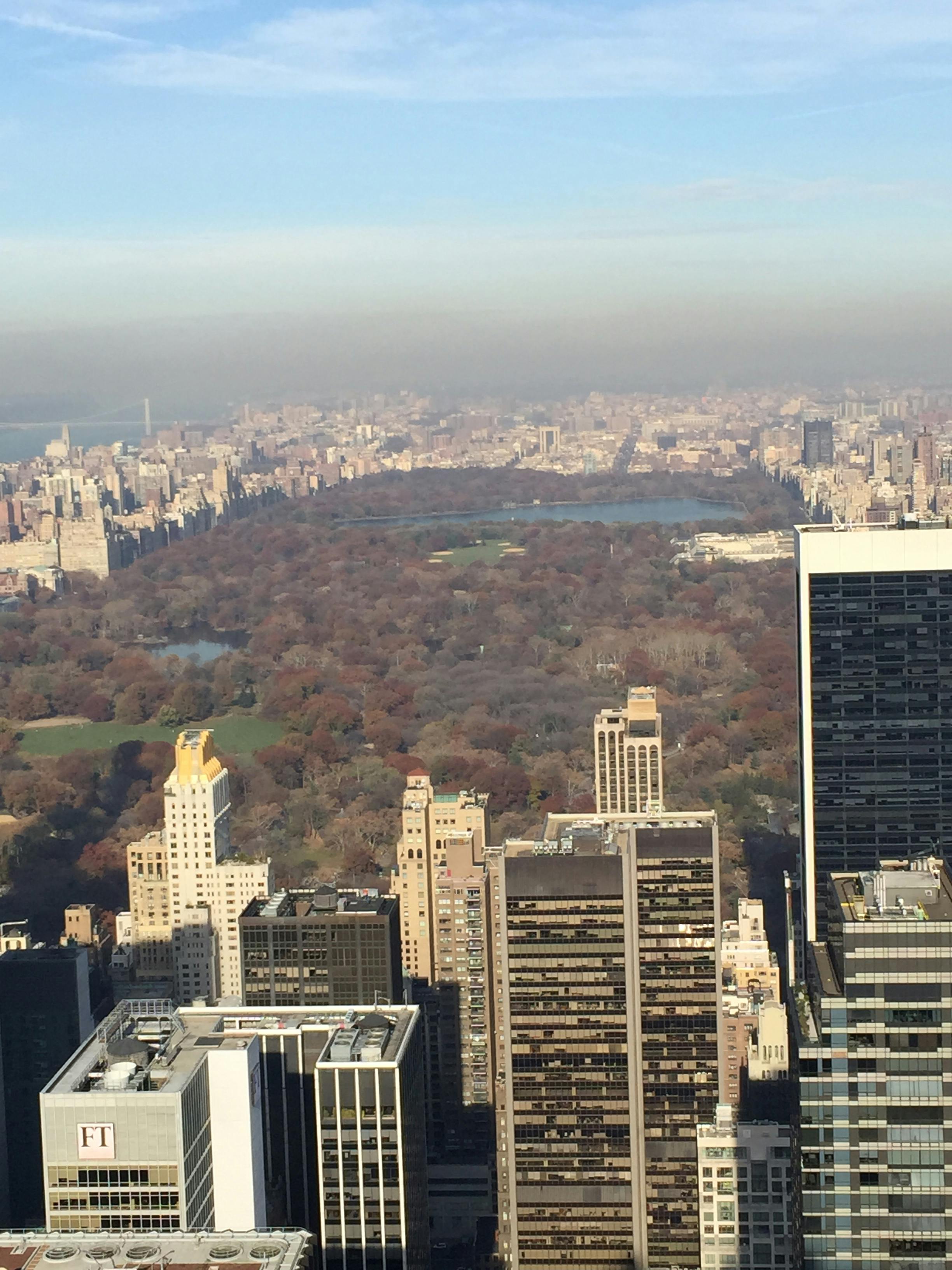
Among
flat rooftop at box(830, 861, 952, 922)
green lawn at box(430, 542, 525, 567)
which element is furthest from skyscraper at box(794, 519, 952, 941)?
green lawn at box(430, 542, 525, 567)

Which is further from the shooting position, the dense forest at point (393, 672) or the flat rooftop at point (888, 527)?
A: the dense forest at point (393, 672)

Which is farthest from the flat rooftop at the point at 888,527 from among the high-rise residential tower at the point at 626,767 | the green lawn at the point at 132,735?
the green lawn at the point at 132,735

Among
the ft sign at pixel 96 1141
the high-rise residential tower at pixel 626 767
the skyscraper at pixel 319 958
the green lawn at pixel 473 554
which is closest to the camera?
Result: the ft sign at pixel 96 1141

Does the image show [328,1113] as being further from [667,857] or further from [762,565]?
[762,565]

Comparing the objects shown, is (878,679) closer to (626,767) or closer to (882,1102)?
(626,767)

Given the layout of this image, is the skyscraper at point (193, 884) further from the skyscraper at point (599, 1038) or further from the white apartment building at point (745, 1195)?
the white apartment building at point (745, 1195)

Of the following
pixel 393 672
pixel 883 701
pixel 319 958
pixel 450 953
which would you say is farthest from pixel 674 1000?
Result: pixel 393 672
